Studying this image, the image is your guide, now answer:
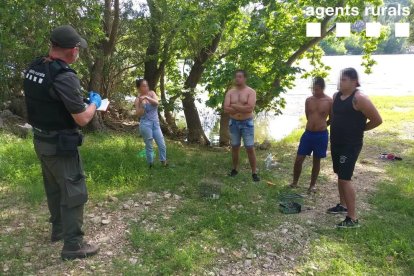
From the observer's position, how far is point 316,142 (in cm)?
579

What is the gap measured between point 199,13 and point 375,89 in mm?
21094

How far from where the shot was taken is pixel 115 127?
1171 centimetres

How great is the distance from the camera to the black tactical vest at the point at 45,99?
3.22 metres

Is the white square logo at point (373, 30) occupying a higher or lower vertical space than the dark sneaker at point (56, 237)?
higher

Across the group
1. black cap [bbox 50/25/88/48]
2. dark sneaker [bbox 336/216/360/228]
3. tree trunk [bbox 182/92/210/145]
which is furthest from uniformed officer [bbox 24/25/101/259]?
tree trunk [bbox 182/92/210/145]

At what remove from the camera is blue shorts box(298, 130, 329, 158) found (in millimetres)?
5766

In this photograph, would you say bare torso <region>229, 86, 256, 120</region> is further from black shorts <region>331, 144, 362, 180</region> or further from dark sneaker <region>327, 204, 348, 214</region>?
dark sneaker <region>327, 204, 348, 214</region>

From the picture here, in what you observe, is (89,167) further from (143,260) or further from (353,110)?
(353,110)

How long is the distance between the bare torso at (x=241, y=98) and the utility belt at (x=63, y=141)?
3.19 m

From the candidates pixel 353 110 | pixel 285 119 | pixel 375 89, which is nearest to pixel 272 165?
pixel 353 110

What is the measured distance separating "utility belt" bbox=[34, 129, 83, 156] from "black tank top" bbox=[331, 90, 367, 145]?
302cm

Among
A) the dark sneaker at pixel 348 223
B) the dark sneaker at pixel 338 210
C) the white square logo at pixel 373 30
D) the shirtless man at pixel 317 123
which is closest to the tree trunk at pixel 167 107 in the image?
the white square logo at pixel 373 30

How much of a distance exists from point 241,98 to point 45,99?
3.44 metres

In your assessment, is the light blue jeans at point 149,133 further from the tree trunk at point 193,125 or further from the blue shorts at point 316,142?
the tree trunk at point 193,125
